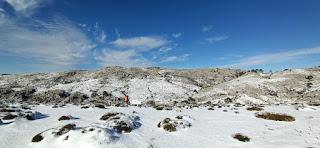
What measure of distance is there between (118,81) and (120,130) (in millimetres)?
102230

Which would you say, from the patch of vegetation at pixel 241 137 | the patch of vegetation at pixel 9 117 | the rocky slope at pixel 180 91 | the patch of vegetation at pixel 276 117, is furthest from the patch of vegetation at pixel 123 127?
the rocky slope at pixel 180 91

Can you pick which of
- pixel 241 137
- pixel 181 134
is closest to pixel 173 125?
pixel 181 134

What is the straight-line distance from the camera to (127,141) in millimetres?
23625

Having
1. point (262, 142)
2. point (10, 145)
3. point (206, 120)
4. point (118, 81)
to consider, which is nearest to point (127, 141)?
point (10, 145)

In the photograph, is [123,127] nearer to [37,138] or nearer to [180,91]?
[37,138]

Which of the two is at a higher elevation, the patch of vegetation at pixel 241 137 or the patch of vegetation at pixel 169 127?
the patch of vegetation at pixel 169 127

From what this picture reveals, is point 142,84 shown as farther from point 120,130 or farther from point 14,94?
point 120,130

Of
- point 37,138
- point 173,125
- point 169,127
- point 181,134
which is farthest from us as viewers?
point 173,125

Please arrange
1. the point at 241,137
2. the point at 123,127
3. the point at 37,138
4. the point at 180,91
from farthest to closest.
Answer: the point at 180,91, the point at 123,127, the point at 241,137, the point at 37,138

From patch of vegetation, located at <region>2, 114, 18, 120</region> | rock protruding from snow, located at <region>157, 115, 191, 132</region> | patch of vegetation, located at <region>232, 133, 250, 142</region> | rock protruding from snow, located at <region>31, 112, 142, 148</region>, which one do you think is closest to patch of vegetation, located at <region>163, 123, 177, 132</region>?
rock protruding from snow, located at <region>157, 115, 191, 132</region>

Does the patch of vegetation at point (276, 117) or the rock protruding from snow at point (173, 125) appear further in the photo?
the patch of vegetation at point (276, 117)

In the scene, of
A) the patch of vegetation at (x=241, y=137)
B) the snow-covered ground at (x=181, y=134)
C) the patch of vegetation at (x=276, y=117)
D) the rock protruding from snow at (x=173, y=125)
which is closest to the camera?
the snow-covered ground at (x=181, y=134)

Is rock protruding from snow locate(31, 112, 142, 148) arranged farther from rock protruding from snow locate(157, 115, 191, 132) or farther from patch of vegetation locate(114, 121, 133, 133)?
rock protruding from snow locate(157, 115, 191, 132)

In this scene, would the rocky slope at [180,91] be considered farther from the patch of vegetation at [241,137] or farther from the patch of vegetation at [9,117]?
the patch of vegetation at [241,137]
